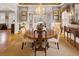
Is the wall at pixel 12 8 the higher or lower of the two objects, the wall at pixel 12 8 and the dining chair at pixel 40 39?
the higher

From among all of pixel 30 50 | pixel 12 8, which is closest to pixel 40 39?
pixel 30 50

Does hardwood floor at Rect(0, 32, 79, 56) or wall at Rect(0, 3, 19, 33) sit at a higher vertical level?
wall at Rect(0, 3, 19, 33)

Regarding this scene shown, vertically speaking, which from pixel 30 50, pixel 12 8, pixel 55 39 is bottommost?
pixel 30 50

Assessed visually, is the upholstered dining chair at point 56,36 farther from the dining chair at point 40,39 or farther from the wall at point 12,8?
Result: the wall at point 12,8

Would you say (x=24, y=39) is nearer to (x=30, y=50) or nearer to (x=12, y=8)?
(x=30, y=50)

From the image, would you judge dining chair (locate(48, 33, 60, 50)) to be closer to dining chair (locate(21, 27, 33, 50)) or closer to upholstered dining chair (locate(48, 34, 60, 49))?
upholstered dining chair (locate(48, 34, 60, 49))

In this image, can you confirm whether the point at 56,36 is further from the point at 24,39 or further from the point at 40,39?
the point at 24,39

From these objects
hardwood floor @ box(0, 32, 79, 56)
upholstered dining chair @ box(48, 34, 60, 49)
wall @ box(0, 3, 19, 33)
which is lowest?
hardwood floor @ box(0, 32, 79, 56)

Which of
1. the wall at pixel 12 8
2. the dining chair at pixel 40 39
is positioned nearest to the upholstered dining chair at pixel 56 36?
the dining chair at pixel 40 39

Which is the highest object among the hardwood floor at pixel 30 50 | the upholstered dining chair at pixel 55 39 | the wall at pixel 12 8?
the wall at pixel 12 8

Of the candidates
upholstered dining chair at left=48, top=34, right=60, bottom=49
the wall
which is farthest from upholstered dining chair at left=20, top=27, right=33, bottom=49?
upholstered dining chair at left=48, top=34, right=60, bottom=49

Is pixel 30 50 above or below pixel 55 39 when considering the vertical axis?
below

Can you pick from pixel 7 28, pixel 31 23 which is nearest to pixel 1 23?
pixel 7 28

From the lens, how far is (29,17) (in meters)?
2.46
